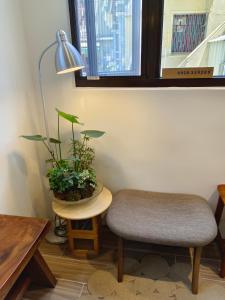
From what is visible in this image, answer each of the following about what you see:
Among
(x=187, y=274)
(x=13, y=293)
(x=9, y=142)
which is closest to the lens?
(x=13, y=293)

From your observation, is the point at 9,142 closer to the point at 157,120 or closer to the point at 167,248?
the point at 157,120

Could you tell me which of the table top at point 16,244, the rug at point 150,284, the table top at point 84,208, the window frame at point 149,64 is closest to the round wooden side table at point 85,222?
the table top at point 84,208

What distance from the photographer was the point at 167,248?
5.69 ft

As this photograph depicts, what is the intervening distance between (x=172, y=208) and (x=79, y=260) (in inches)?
31.4

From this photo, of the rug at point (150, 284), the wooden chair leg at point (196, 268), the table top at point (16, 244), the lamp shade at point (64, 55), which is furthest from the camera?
the rug at point (150, 284)

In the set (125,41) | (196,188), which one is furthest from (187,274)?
(125,41)

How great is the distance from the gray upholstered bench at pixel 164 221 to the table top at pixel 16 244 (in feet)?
1.56

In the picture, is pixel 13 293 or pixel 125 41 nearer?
pixel 13 293

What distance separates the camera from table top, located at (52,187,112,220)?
1425mm

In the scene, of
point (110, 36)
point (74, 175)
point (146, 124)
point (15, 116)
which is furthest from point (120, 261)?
point (110, 36)

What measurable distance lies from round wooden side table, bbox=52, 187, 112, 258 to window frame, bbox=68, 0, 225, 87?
785 millimetres

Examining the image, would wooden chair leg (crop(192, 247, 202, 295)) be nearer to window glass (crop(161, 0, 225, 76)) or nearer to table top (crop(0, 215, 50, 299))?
table top (crop(0, 215, 50, 299))

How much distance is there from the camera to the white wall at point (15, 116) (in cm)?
133

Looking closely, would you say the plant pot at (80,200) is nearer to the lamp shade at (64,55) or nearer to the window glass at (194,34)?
the lamp shade at (64,55)
